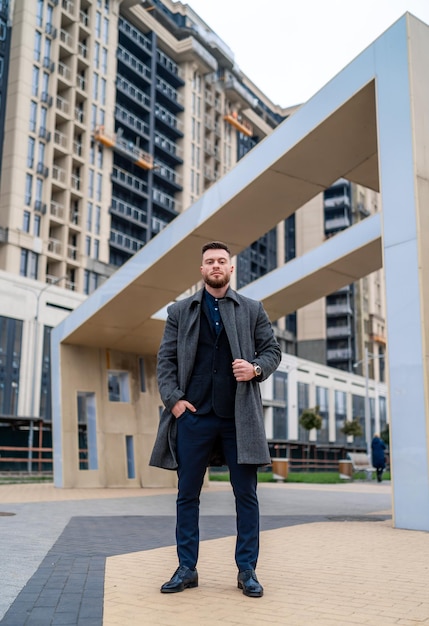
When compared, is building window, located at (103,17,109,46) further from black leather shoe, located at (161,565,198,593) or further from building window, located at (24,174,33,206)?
black leather shoe, located at (161,565,198,593)

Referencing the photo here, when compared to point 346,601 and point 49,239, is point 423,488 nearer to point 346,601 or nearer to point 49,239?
point 346,601

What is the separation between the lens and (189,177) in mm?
64875

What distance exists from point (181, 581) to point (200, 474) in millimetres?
604

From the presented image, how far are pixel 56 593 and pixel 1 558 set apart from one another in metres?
1.45

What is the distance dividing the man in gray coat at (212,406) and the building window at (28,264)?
139 ft

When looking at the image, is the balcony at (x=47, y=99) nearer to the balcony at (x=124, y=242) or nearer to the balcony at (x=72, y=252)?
the balcony at (x=72, y=252)

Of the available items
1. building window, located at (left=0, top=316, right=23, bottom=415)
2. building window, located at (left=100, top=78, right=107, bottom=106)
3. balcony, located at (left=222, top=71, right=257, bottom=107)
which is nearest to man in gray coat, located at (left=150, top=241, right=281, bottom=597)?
building window, located at (left=0, top=316, right=23, bottom=415)

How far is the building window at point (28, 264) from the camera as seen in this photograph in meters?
44.6

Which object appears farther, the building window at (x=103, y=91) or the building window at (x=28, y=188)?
the building window at (x=103, y=91)

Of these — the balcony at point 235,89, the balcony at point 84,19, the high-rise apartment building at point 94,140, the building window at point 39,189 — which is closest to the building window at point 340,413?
the high-rise apartment building at point 94,140

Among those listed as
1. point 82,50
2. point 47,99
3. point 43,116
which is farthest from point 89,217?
point 82,50

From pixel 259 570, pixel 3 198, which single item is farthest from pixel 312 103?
pixel 3 198

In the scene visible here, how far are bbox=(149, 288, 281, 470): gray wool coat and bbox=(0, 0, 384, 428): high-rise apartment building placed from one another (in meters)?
35.2

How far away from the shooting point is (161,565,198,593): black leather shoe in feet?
12.1
